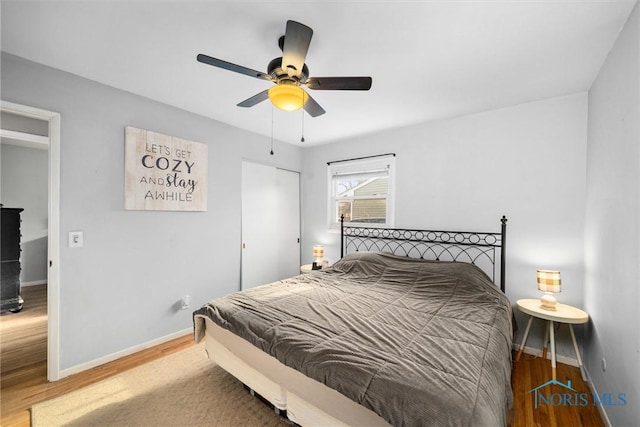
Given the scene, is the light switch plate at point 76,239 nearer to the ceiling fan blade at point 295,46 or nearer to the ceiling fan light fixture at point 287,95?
the ceiling fan light fixture at point 287,95

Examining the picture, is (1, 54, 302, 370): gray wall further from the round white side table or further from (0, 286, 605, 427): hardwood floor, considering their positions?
the round white side table

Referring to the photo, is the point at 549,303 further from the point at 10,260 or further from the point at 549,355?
the point at 10,260

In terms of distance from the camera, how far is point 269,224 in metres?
4.07

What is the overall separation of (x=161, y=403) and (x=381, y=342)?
168 centimetres

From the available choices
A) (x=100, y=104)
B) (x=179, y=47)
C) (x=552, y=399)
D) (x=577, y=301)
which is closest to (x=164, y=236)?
(x=100, y=104)

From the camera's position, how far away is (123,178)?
2.52 m

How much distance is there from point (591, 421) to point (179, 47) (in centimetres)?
390

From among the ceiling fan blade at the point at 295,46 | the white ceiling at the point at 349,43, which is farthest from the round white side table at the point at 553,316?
the ceiling fan blade at the point at 295,46

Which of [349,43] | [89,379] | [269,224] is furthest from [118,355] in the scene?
[349,43]

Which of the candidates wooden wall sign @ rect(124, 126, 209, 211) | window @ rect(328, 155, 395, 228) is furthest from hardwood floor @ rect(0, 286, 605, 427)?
window @ rect(328, 155, 395, 228)

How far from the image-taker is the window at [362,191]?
3633 mm

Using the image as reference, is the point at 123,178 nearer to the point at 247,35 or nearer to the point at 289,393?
the point at 247,35

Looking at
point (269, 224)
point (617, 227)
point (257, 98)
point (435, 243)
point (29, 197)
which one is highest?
point (257, 98)

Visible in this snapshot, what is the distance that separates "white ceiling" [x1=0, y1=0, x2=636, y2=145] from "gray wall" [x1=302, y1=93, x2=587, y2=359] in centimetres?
27
